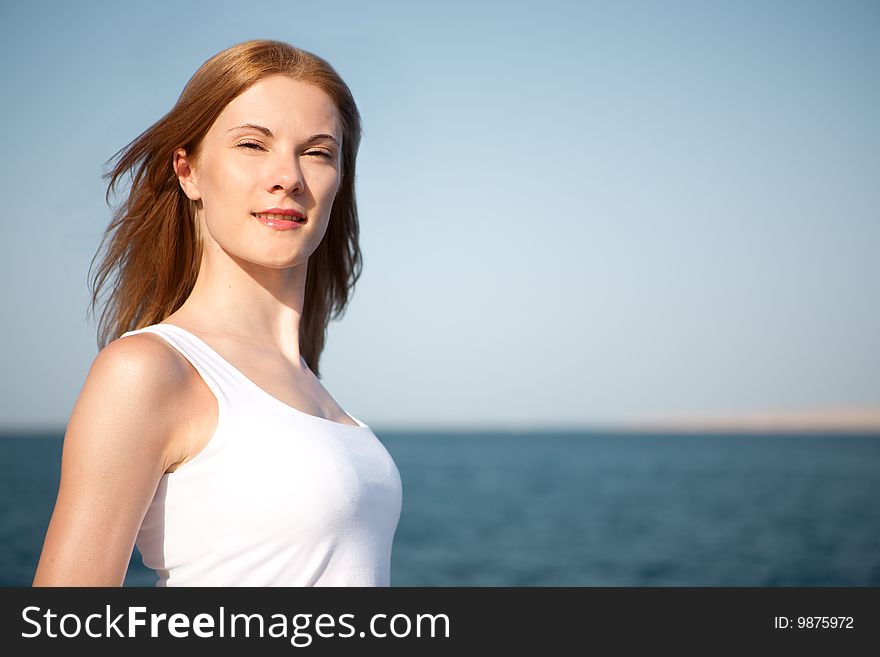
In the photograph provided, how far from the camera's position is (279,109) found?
7.75ft

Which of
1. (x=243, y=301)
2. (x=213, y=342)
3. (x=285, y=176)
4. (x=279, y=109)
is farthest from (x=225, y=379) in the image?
(x=279, y=109)

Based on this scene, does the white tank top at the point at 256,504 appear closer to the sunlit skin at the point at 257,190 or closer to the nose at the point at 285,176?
→ the sunlit skin at the point at 257,190

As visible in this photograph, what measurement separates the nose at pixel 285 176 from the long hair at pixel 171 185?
0.24m

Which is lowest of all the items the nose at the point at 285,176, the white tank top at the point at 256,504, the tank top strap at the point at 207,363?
the white tank top at the point at 256,504

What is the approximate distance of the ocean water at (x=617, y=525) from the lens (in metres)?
31.7

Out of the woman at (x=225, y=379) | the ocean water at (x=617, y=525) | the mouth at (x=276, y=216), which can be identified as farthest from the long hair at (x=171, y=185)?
the ocean water at (x=617, y=525)

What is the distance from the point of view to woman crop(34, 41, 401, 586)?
188 centimetres

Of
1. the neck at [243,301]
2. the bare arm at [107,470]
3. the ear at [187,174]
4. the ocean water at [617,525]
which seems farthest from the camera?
the ocean water at [617,525]

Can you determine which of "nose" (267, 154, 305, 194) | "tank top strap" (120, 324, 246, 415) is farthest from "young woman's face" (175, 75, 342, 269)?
"tank top strap" (120, 324, 246, 415)

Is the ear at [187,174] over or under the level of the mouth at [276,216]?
over

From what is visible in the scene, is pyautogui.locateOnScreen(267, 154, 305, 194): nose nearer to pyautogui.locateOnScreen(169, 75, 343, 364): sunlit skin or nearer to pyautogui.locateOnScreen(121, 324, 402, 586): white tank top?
pyautogui.locateOnScreen(169, 75, 343, 364): sunlit skin
